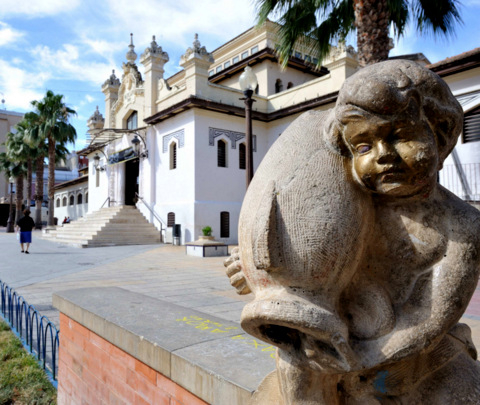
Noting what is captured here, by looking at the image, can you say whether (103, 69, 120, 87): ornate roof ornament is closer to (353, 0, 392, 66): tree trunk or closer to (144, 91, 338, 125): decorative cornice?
(144, 91, 338, 125): decorative cornice

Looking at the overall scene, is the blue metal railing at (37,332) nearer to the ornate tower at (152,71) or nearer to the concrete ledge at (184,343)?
the concrete ledge at (184,343)

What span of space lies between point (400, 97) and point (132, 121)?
2264 centimetres

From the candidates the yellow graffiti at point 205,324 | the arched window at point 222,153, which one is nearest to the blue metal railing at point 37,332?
the yellow graffiti at point 205,324

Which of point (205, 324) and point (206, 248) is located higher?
point (205, 324)

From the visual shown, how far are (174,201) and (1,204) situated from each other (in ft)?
116

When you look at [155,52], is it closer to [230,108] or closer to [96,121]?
[230,108]

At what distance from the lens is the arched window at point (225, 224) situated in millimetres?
17703

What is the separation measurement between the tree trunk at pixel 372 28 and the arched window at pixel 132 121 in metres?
16.2

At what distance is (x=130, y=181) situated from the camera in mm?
22844

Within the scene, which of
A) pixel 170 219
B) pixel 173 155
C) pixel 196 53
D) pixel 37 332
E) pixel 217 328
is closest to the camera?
pixel 217 328

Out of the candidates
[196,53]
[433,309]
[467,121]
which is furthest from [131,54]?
[433,309]

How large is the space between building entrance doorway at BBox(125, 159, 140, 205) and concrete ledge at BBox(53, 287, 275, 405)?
20345mm

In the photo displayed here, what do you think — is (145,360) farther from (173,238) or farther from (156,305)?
(173,238)

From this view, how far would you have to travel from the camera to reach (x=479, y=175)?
11039mm
